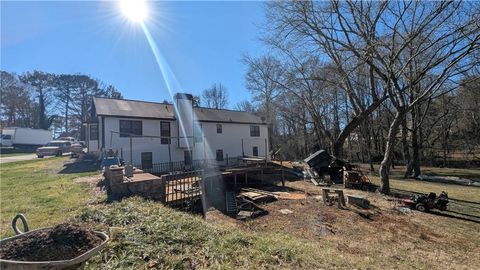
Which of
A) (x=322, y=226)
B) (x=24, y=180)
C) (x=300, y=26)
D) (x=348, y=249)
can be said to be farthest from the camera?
(x=300, y=26)

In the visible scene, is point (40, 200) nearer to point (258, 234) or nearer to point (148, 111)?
point (258, 234)

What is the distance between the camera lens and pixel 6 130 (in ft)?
107

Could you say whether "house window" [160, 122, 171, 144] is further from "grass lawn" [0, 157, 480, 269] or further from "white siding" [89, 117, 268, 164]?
"grass lawn" [0, 157, 480, 269]

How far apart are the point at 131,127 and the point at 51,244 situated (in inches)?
737

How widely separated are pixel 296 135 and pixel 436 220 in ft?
94.9

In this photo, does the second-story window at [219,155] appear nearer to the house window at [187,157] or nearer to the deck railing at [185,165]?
the deck railing at [185,165]

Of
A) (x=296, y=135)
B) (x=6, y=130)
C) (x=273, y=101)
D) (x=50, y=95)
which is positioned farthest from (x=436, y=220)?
(x=50, y=95)

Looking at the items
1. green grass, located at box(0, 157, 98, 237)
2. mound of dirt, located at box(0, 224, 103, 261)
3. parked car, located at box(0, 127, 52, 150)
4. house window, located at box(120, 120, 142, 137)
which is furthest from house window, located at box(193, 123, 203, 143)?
parked car, located at box(0, 127, 52, 150)

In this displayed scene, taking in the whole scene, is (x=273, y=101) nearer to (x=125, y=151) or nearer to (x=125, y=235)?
(x=125, y=151)

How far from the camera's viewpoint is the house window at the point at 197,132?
23.2m

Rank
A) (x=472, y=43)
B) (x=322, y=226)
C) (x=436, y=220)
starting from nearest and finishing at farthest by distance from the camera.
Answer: (x=322, y=226) → (x=436, y=220) → (x=472, y=43)

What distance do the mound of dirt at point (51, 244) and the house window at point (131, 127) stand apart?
17.8 m

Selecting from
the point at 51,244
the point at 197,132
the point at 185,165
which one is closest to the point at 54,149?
the point at 185,165

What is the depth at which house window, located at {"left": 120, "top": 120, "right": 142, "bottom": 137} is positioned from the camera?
63.9ft
